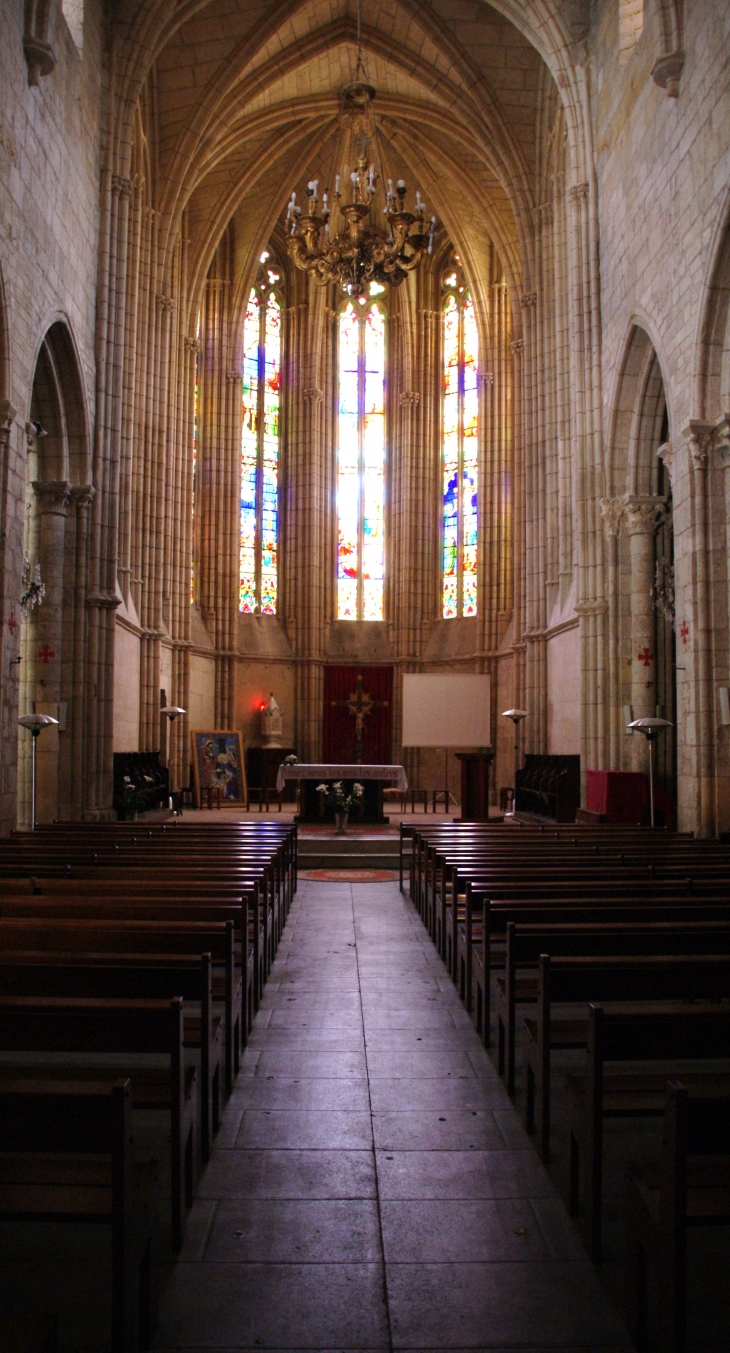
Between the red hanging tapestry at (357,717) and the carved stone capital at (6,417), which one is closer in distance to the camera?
the carved stone capital at (6,417)

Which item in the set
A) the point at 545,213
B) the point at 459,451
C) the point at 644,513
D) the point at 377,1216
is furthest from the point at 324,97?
the point at 377,1216

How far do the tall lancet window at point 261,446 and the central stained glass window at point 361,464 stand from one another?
1817mm

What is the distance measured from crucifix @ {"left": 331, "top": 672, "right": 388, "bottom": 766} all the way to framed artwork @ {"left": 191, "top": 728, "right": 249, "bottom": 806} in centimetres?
442

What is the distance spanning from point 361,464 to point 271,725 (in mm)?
7844

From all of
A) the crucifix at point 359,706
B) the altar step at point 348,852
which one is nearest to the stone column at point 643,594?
the altar step at point 348,852

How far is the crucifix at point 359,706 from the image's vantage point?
85.7 feet

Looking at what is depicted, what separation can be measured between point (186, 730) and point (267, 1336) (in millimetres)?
20491

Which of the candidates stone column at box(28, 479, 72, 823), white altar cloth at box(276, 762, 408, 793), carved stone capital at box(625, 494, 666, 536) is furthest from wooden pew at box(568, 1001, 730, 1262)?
white altar cloth at box(276, 762, 408, 793)

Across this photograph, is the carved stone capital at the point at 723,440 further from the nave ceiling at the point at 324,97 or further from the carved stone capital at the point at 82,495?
the nave ceiling at the point at 324,97

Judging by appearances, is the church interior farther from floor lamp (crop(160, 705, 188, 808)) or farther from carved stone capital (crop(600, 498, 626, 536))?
floor lamp (crop(160, 705, 188, 808))

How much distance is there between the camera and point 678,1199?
87.0 inches

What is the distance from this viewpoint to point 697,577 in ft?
36.1

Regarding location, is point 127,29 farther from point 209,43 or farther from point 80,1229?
point 80,1229

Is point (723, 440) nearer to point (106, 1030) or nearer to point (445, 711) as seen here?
point (445, 711)
